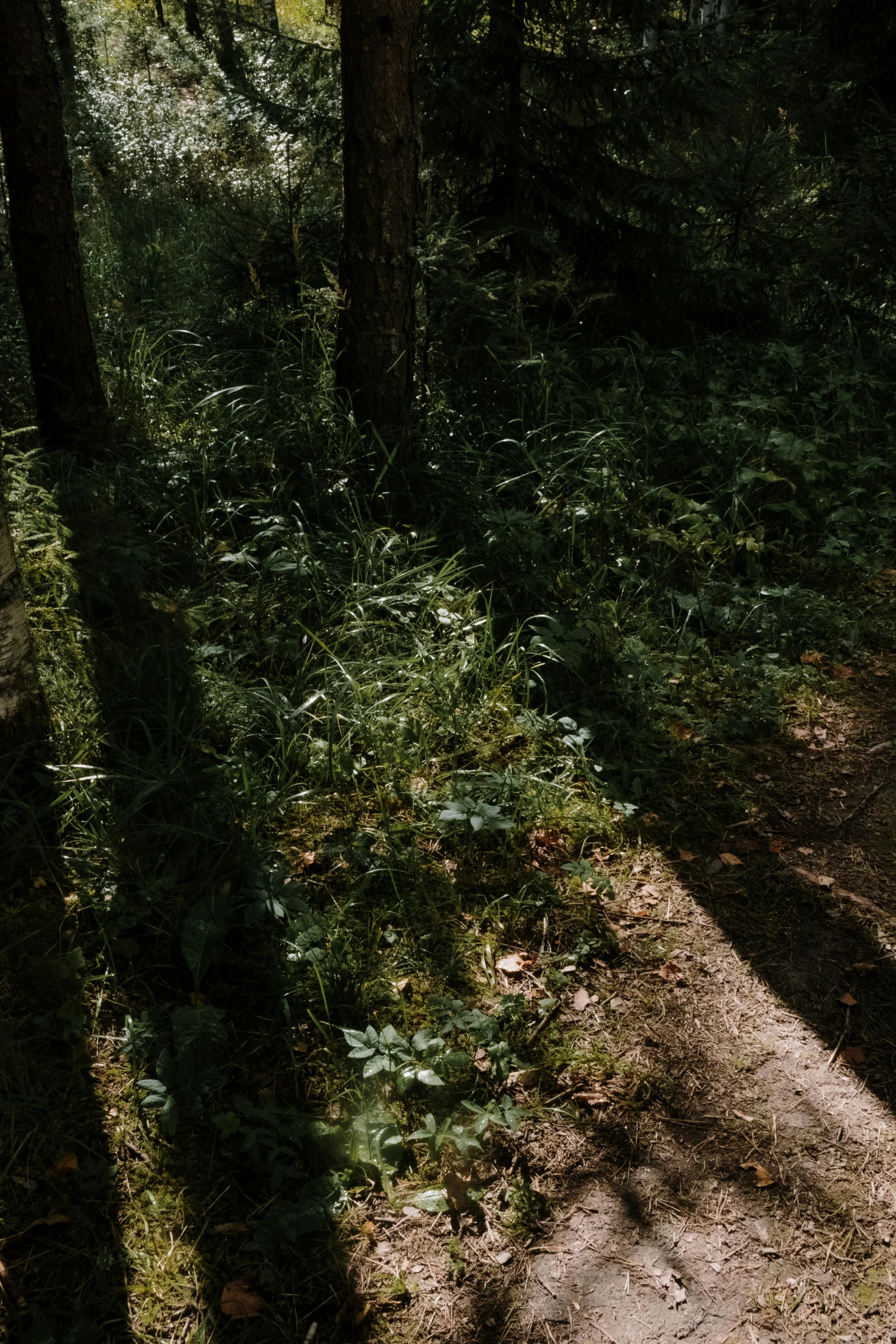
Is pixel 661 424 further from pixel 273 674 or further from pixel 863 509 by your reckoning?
pixel 273 674

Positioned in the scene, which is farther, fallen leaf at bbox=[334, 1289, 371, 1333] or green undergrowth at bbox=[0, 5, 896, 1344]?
green undergrowth at bbox=[0, 5, 896, 1344]

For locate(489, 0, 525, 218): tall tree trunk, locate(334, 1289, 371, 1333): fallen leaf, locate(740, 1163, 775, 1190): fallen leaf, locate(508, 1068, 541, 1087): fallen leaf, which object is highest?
locate(489, 0, 525, 218): tall tree trunk

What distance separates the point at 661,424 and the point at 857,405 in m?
1.45

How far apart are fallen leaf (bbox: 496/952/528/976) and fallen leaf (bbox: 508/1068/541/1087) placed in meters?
0.35

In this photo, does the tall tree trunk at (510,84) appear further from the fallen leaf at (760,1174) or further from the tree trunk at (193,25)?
the tree trunk at (193,25)

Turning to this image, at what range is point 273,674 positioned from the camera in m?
3.98

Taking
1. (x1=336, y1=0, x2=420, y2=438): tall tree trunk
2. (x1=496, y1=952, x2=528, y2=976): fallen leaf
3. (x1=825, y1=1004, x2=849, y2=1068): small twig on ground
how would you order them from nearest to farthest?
(x1=825, y1=1004, x2=849, y2=1068): small twig on ground < (x1=496, y1=952, x2=528, y2=976): fallen leaf < (x1=336, y1=0, x2=420, y2=438): tall tree trunk

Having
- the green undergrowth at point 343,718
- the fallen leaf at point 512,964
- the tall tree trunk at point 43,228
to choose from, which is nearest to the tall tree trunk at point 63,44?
the green undergrowth at point 343,718

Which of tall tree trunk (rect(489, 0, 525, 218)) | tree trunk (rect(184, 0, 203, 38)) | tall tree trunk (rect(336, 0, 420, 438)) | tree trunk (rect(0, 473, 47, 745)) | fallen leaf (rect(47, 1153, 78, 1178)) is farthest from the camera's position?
tree trunk (rect(184, 0, 203, 38))

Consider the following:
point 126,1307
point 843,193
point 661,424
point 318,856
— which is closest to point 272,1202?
point 126,1307

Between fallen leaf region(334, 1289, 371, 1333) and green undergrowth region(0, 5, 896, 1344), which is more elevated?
green undergrowth region(0, 5, 896, 1344)

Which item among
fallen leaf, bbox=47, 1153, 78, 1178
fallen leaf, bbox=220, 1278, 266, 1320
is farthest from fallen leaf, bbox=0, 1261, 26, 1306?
fallen leaf, bbox=220, 1278, 266, 1320

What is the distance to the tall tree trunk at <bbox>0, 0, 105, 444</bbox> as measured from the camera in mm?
4762

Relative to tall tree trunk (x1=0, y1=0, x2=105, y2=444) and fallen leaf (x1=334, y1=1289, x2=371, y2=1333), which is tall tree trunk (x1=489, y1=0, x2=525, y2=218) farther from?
fallen leaf (x1=334, y1=1289, x2=371, y2=1333)
